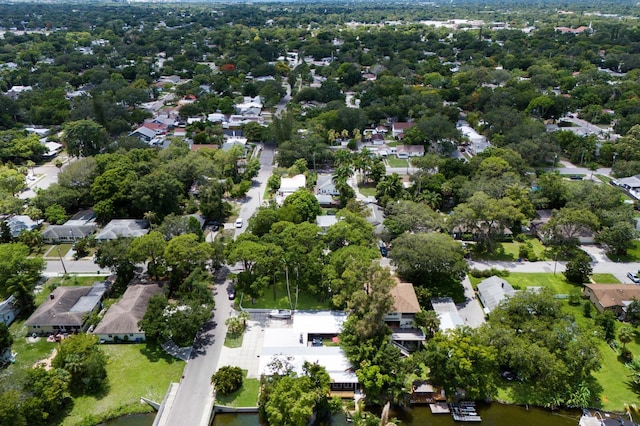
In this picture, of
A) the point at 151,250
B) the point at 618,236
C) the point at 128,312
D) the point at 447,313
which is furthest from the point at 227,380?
the point at 618,236

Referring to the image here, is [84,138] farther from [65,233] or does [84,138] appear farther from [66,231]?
[65,233]

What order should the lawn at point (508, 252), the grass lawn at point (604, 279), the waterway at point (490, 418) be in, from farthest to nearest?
the lawn at point (508, 252) → the grass lawn at point (604, 279) → the waterway at point (490, 418)

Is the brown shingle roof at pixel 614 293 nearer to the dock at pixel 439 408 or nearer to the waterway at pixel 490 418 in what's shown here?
the waterway at pixel 490 418

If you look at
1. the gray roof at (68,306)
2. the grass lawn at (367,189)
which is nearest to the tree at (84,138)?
the gray roof at (68,306)

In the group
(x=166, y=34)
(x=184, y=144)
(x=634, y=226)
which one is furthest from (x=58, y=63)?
(x=634, y=226)

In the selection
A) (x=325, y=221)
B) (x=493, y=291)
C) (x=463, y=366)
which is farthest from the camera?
(x=325, y=221)

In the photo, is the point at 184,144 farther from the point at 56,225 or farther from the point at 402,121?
the point at 402,121
